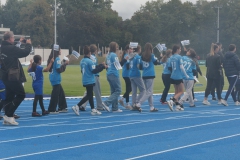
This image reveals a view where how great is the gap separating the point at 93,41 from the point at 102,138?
256 ft

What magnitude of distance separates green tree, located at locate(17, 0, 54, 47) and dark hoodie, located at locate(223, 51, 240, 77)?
72.1 metres

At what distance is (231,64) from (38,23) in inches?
2880

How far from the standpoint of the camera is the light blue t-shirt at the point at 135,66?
13.3 meters

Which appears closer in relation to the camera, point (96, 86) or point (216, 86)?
point (96, 86)

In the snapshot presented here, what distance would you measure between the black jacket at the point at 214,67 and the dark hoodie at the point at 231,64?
0.24 m

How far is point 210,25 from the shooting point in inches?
3698

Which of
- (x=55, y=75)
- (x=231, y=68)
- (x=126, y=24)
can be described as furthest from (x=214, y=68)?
(x=126, y=24)

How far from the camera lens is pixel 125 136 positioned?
9242 mm

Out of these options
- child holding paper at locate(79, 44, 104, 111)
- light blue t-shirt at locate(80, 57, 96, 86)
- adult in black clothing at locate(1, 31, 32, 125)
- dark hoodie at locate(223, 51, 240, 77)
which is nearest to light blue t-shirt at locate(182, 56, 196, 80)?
dark hoodie at locate(223, 51, 240, 77)

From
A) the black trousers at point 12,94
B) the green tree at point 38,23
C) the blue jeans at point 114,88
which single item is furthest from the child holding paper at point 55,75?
the green tree at point 38,23

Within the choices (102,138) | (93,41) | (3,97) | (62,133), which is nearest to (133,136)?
(102,138)

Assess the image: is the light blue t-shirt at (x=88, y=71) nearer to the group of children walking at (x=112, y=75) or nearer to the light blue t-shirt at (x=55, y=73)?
the group of children walking at (x=112, y=75)

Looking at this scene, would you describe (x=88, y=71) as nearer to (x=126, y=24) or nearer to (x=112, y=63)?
(x=112, y=63)

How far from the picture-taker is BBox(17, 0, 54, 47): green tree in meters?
85.6
